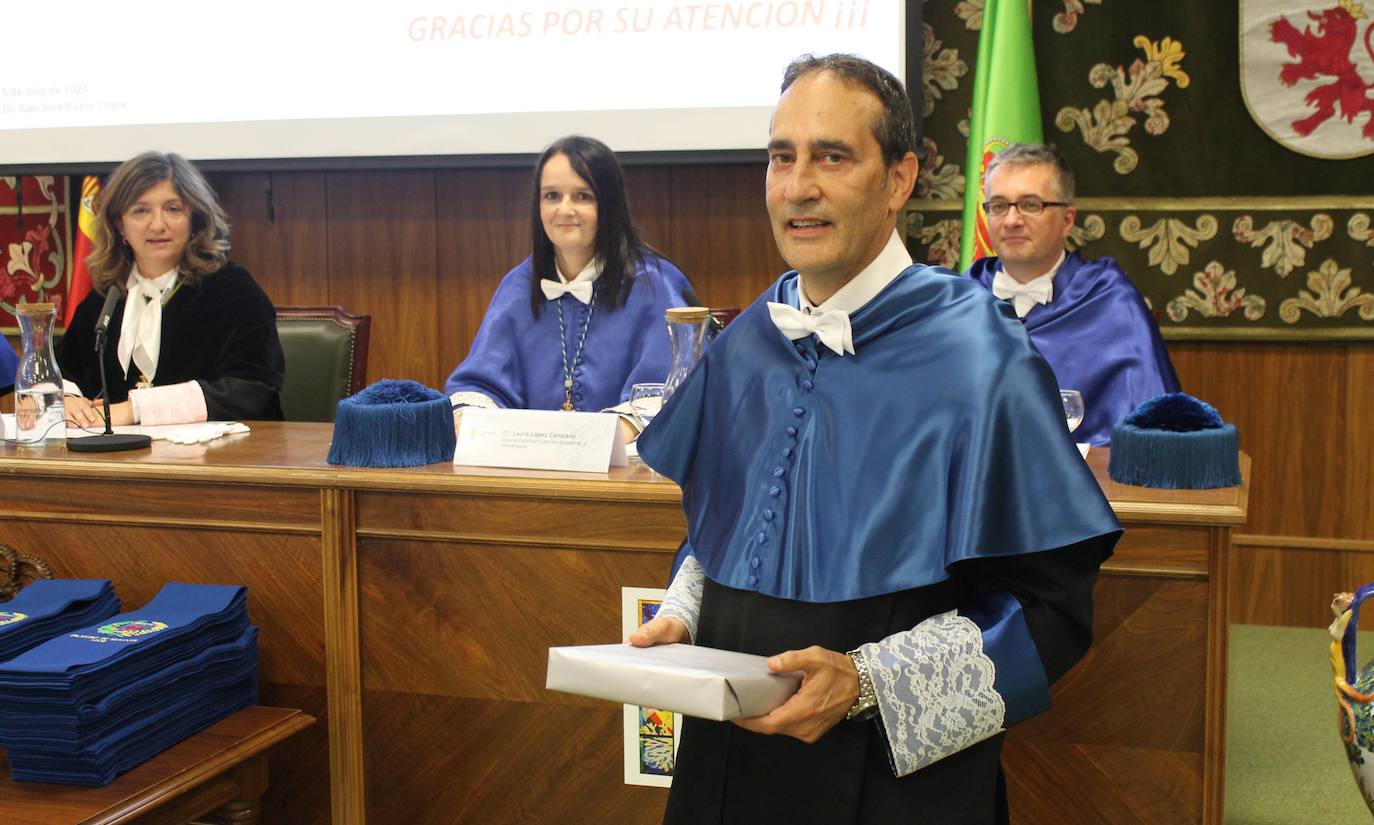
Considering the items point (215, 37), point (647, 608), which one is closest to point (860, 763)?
point (647, 608)

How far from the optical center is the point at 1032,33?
443 cm

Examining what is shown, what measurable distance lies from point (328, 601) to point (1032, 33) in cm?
315

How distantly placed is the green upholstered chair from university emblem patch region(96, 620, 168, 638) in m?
1.57

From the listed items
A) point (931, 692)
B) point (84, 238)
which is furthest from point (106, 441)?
point (84, 238)

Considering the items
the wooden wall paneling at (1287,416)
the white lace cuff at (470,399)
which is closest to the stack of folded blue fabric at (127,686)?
the white lace cuff at (470,399)

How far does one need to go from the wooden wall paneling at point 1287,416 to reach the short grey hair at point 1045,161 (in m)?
1.24

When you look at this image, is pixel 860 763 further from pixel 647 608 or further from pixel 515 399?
pixel 515 399

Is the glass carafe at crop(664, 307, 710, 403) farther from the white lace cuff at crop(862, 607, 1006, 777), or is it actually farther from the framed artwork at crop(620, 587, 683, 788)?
the white lace cuff at crop(862, 607, 1006, 777)

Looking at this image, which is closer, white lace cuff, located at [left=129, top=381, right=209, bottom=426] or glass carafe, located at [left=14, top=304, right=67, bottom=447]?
glass carafe, located at [left=14, top=304, right=67, bottom=447]

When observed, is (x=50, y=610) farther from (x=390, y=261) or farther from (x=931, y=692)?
(x=390, y=261)

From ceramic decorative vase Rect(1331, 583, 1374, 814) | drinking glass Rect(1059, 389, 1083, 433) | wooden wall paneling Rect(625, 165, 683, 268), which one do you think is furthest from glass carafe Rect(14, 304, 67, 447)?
ceramic decorative vase Rect(1331, 583, 1374, 814)

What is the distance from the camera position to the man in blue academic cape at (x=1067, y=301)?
3.46 metres

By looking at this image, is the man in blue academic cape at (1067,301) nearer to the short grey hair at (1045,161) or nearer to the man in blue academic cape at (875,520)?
the short grey hair at (1045,161)

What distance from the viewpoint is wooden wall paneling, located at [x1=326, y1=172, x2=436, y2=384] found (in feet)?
16.4
